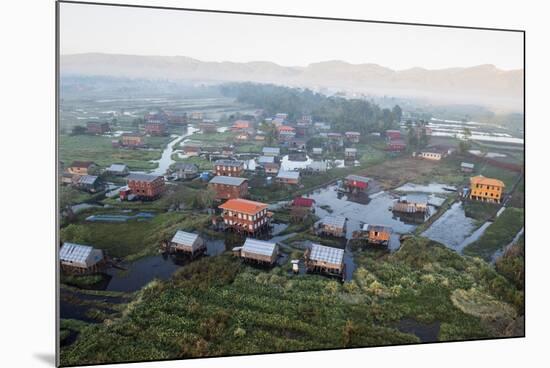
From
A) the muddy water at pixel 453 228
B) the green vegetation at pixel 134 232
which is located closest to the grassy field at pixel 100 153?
the green vegetation at pixel 134 232

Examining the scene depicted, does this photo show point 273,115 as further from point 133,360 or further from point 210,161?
point 133,360

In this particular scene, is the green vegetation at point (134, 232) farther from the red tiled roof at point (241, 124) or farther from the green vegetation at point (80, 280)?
the red tiled roof at point (241, 124)

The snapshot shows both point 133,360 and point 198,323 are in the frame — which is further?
point 198,323

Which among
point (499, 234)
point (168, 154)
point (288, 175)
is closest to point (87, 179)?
point (168, 154)

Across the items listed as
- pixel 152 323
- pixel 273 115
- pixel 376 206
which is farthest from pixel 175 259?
pixel 376 206

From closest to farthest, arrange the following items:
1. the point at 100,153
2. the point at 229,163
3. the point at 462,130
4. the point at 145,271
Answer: the point at 145,271
the point at 100,153
the point at 229,163
the point at 462,130

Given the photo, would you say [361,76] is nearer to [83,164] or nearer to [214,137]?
[214,137]
